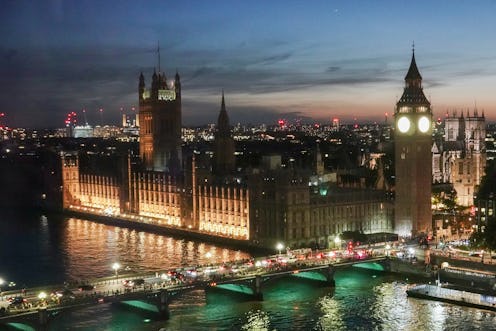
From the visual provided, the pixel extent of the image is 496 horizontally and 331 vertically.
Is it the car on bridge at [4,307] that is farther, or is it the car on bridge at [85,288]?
the car on bridge at [85,288]

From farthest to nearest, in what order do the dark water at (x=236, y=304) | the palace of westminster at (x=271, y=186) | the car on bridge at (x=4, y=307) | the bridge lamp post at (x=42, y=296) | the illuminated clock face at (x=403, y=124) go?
the illuminated clock face at (x=403, y=124)
the palace of westminster at (x=271, y=186)
the dark water at (x=236, y=304)
the bridge lamp post at (x=42, y=296)
the car on bridge at (x=4, y=307)

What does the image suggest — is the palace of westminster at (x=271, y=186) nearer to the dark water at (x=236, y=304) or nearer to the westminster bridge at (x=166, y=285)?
the dark water at (x=236, y=304)

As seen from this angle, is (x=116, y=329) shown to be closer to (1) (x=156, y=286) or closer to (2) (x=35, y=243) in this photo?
(1) (x=156, y=286)

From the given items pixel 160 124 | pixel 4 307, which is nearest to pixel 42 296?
pixel 4 307

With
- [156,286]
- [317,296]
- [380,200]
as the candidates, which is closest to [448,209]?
[380,200]

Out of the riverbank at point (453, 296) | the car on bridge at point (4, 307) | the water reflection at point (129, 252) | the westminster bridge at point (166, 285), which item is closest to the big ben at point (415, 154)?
the westminster bridge at point (166, 285)

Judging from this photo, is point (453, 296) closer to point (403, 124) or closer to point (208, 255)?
point (208, 255)

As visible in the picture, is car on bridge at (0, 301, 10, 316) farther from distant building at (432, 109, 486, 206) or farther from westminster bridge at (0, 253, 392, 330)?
distant building at (432, 109, 486, 206)

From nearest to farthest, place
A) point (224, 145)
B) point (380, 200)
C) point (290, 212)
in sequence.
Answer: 1. point (290, 212)
2. point (380, 200)
3. point (224, 145)
